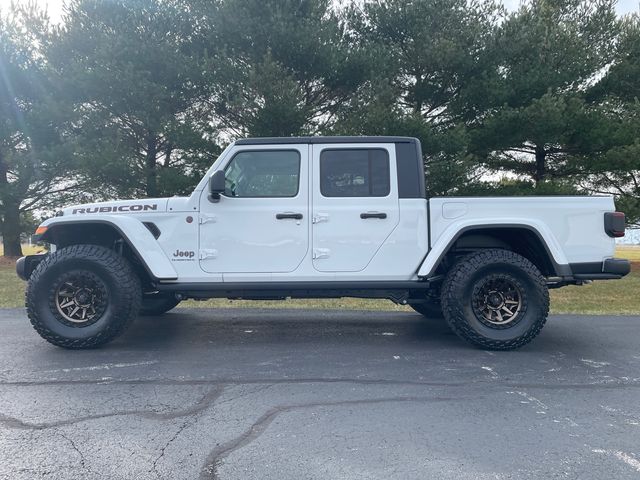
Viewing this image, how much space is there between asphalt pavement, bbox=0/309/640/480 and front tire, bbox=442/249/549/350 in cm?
21

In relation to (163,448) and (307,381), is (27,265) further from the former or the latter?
(163,448)

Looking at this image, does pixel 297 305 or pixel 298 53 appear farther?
pixel 298 53

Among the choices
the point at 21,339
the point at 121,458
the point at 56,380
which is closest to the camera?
the point at 121,458

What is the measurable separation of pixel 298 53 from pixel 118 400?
41.5 feet

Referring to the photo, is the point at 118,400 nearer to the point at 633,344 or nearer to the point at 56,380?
the point at 56,380

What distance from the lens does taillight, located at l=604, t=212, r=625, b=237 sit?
4.92 meters

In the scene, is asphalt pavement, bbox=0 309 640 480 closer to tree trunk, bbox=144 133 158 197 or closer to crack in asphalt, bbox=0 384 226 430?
crack in asphalt, bbox=0 384 226 430

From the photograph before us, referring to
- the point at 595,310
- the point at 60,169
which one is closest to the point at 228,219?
the point at 595,310

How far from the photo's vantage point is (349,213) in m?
5.17

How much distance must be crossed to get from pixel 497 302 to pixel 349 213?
5.60ft

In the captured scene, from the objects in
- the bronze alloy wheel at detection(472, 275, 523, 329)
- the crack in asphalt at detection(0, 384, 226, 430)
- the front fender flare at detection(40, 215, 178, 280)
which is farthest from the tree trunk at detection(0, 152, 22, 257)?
the bronze alloy wheel at detection(472, 275, 523, 329)

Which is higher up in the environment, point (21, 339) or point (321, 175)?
point (321, 175)

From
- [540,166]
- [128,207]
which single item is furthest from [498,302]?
[540,166]

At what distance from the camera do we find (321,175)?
17.3 ft
